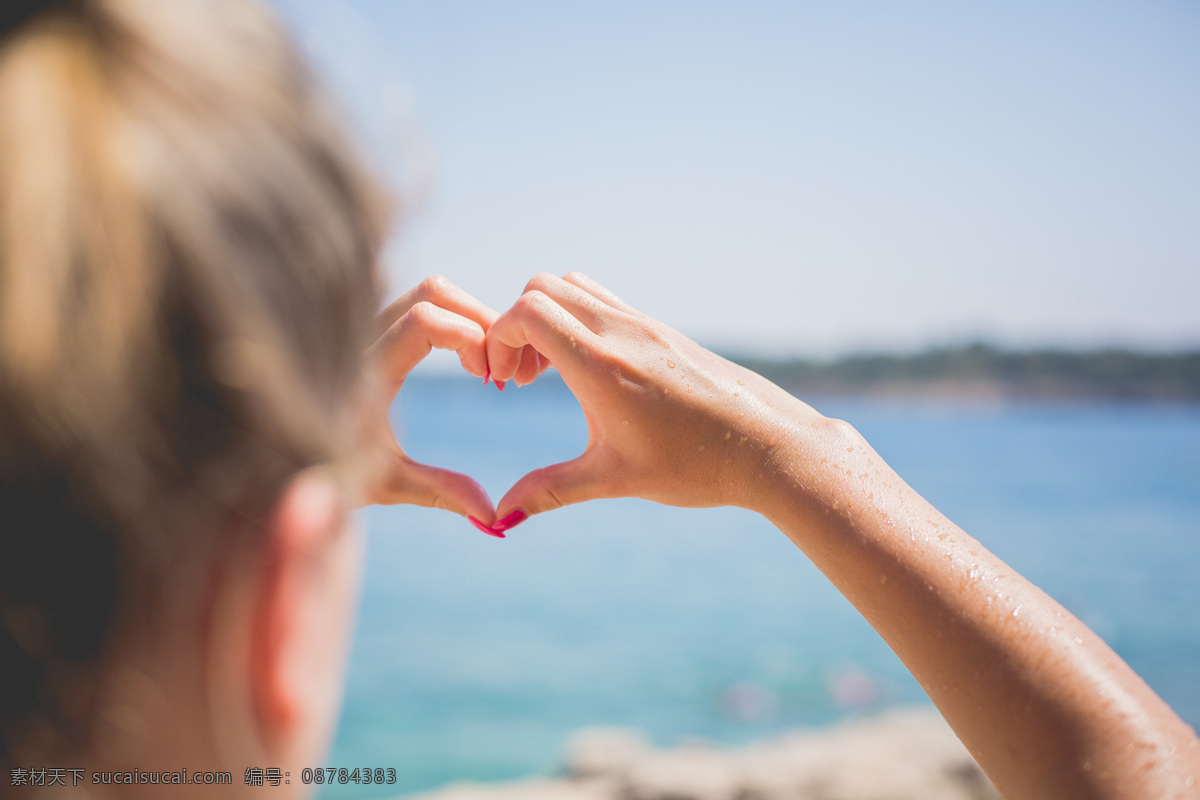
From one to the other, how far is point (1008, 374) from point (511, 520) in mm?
78216

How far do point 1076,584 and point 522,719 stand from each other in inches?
785

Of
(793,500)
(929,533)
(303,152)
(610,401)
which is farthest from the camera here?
(610,401)

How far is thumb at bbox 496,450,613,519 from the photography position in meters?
1.97

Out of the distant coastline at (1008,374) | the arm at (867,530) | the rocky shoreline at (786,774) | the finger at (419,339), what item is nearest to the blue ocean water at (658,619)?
the finger at (419,339)

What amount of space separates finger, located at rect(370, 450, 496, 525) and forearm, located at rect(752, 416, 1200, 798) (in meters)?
0.89

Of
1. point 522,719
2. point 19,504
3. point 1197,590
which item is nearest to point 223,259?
point 19,504

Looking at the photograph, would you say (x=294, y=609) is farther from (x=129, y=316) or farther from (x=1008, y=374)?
(x=1008, y=374)

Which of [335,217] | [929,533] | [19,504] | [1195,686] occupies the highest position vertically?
[1195,686]

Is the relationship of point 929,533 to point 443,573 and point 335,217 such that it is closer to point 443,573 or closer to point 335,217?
point 335,217

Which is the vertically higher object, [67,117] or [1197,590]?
[1197,590]

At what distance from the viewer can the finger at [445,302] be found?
2.22m

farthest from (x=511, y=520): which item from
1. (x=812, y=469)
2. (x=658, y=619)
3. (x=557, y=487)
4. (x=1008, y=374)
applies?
(x=1008, y=374)

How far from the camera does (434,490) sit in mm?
2084

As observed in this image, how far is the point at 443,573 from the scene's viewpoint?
2742cm
